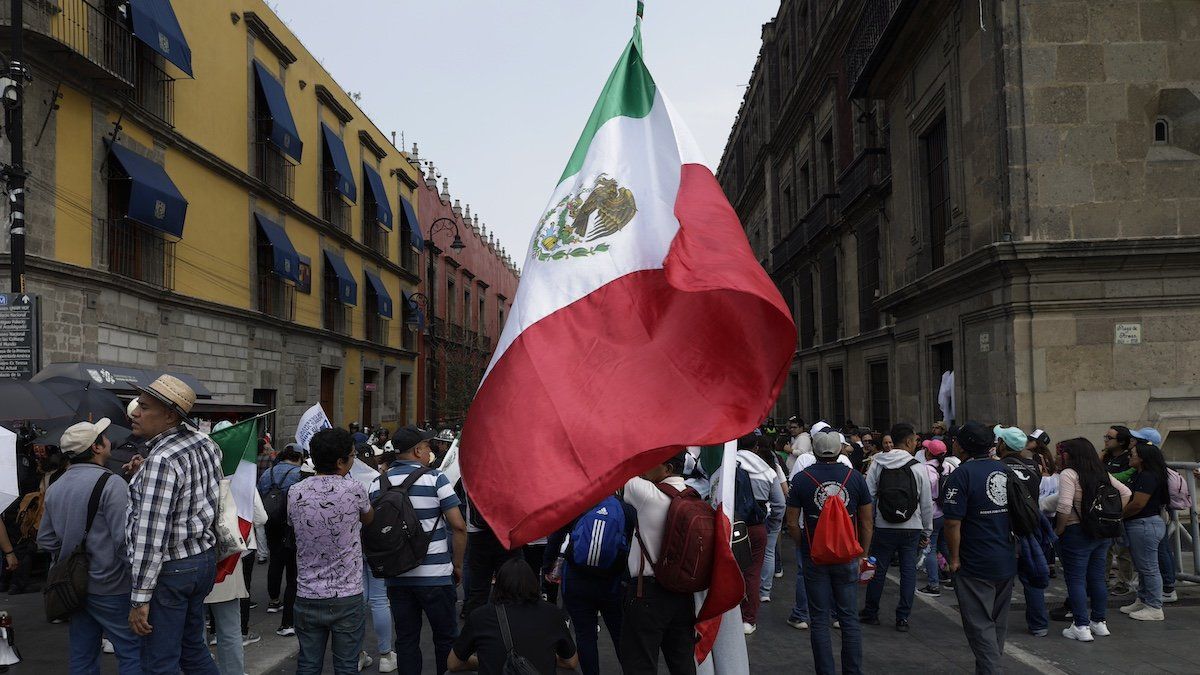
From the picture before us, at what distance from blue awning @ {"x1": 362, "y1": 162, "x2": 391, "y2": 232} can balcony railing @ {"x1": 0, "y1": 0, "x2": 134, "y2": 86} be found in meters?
14.6

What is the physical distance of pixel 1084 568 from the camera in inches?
270

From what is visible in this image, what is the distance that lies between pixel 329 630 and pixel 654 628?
1.74 meters

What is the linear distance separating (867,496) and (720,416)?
2966 mm

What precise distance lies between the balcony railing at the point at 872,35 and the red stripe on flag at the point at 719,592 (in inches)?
422

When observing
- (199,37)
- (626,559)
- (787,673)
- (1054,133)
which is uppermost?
(199,37)

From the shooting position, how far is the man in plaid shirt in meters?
4.07

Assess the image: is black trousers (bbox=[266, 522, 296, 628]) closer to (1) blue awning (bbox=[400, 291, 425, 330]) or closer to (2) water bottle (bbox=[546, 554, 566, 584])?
(2) water bottle (bbox=[546, 554, 566, 584])

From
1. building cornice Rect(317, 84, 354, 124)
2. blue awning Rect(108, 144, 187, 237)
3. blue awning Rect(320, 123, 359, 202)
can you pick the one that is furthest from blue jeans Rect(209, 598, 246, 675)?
building cornice Rect(317, 84, 354, 124)

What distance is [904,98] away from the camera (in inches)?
553

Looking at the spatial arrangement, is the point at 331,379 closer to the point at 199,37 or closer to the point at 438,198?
the point at 199,37

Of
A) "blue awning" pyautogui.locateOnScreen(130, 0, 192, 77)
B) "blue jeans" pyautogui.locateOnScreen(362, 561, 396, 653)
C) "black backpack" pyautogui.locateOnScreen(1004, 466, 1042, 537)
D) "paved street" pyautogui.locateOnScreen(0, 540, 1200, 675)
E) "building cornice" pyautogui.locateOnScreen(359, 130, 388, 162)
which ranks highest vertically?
"building cornice" pyautogui.locateOnScreen(359, 130, 388, 162)

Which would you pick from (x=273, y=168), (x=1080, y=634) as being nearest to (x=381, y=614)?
(x=1080, y=634)

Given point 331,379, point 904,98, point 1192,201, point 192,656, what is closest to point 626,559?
point 192,656

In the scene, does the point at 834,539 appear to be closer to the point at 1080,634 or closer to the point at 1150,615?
the point at 1080,634
